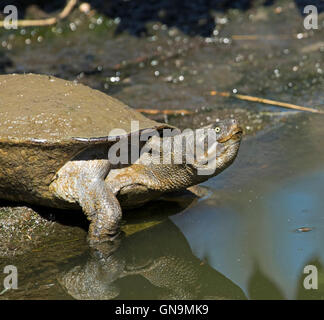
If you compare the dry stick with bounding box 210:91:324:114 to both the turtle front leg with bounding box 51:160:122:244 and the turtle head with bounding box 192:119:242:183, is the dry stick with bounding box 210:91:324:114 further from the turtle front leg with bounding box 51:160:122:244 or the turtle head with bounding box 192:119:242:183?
the turtle front leg with bounding box 51:160:122:244

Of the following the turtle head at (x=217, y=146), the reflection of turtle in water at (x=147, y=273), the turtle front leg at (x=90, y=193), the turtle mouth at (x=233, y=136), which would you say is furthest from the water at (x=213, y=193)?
the turtle mouth at (x=233, y=136)

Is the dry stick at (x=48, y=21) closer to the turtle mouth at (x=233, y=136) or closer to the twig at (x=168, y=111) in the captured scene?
the twig at (x=168, y=111)

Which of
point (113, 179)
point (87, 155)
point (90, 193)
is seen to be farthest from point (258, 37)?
point (90, 193)

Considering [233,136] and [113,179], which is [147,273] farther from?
[233,136]

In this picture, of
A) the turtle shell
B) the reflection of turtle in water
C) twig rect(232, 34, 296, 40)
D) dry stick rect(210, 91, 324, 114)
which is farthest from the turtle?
twig rect(232, 34, 296, 40)

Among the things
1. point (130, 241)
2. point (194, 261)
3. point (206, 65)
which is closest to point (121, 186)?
point (130, 241)
